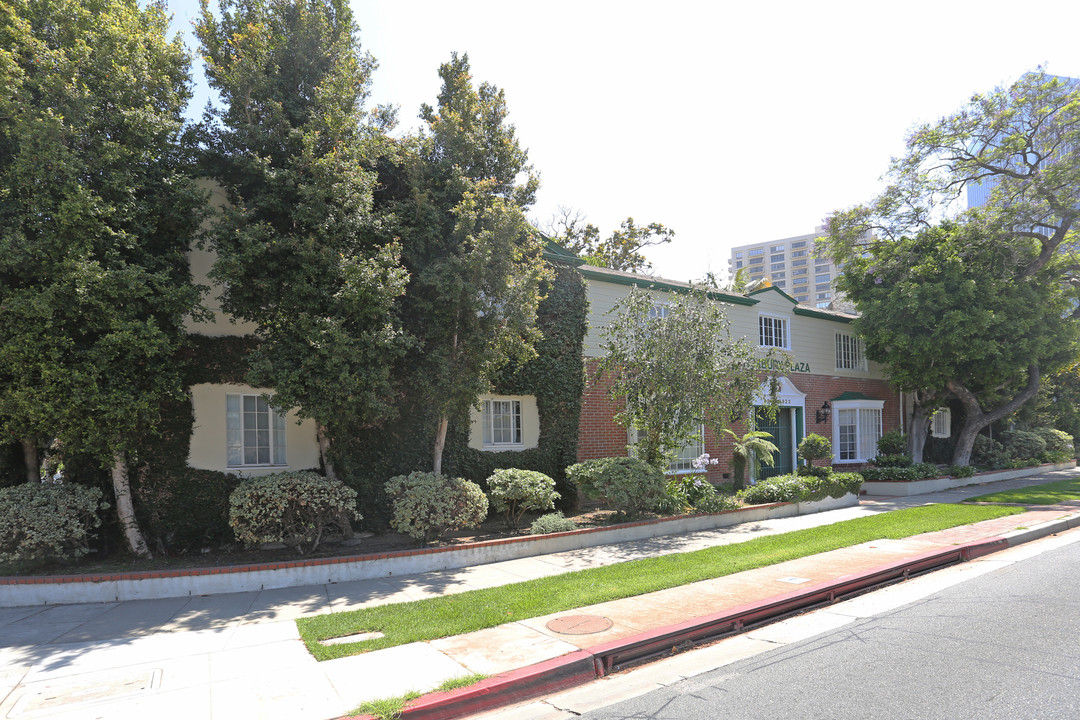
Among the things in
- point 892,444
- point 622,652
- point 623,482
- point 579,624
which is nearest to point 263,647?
point 579,624

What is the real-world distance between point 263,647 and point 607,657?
10.8 feet

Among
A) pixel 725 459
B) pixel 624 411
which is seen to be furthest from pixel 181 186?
pixel 725 459

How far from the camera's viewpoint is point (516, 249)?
11.3 meters

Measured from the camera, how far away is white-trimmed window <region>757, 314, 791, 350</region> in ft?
67.3

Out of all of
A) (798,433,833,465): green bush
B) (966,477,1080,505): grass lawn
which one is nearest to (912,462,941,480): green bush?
(966,477,1080,505): grass lawn

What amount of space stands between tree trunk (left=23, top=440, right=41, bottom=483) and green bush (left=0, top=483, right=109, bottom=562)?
764 millimetres

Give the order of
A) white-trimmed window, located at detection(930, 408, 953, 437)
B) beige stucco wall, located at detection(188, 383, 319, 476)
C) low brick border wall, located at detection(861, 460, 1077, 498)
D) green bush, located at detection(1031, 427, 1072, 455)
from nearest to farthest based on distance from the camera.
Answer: beige stucco wall, located at detection(188, 383, 319, 476) → low brick border wall, located at detection(861, 460, 1077, 498) → green bush, located at detection(1031, 427, 1072, 455) → white-trimmed window, located at detection(930, 408, 953, 437)

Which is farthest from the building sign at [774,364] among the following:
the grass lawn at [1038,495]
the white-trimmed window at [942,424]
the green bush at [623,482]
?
the white-trimmed window at [942,424]

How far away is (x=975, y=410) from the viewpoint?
22.1m

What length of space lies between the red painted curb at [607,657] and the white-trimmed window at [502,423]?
729 centimetres

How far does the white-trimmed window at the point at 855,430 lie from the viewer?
74.2 ft

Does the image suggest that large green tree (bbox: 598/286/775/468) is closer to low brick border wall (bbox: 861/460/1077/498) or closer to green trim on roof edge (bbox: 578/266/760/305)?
green trim on roof edge (bbox: 578/266/760/305)

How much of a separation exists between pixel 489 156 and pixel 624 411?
635 centimetres

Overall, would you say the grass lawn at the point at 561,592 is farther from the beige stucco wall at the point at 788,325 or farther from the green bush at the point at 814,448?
the beige stucco wall at the point at 788,325
